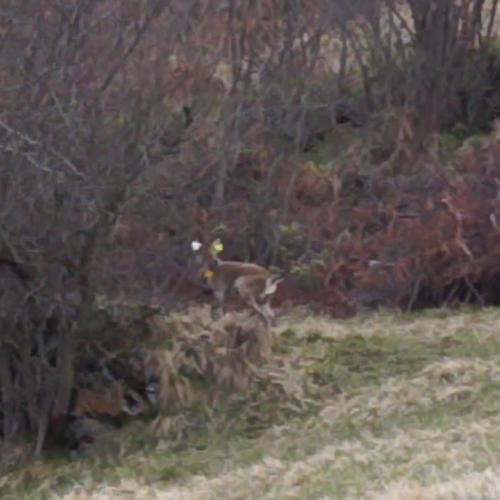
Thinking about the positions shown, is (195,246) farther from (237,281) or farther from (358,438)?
(358,438)

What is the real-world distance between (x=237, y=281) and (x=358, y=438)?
2585 mm

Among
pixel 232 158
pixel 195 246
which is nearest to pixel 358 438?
pixel 195 246

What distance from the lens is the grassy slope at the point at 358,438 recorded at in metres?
8.52

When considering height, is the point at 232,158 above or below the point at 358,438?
above

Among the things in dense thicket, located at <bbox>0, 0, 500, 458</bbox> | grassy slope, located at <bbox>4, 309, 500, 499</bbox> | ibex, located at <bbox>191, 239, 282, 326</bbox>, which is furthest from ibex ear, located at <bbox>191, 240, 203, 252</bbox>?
grassy slope, located at <bbox>4, 309, 500, 499</bbox>

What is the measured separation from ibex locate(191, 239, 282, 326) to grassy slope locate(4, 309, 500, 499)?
371mm

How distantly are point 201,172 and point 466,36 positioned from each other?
7902mm

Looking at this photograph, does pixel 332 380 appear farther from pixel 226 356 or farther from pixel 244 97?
pixel 244 97

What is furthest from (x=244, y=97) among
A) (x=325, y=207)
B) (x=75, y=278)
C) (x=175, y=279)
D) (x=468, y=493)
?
(x=468, y=493)

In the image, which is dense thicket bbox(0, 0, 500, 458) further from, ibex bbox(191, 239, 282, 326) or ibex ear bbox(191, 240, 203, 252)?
ibex bbox(191, 239, 282, 326)

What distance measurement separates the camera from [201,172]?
13.0 metres

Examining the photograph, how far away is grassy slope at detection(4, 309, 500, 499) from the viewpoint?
28.0 ft

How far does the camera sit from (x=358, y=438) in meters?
9.88

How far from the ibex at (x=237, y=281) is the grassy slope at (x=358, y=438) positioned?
371mm
